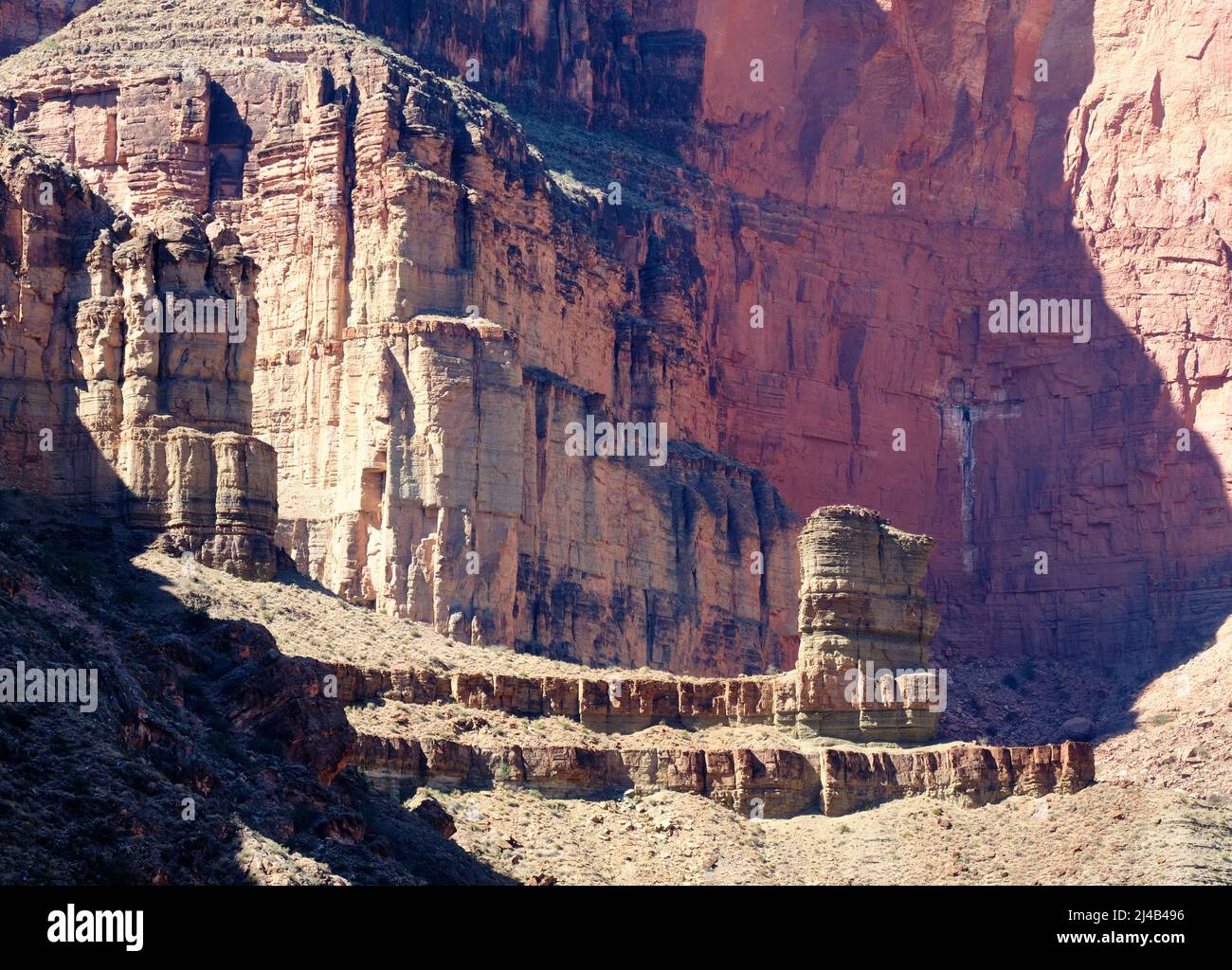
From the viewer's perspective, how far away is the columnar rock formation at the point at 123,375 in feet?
293

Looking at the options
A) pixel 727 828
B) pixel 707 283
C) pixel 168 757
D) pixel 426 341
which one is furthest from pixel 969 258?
pixel 168 757

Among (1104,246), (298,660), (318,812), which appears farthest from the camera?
(1104,246)

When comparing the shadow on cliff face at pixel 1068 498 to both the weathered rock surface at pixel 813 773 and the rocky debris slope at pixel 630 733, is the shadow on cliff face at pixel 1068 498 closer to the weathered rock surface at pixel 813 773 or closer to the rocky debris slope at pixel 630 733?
the rocky debris slope at pixel 630 733

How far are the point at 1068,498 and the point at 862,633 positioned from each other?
177 feet

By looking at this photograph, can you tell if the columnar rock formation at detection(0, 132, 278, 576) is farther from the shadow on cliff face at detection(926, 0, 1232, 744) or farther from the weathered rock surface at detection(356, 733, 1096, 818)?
the shadow on cliff face at detection(926, 0, 1232, 744)

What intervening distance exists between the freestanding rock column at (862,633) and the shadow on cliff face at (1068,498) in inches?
1471

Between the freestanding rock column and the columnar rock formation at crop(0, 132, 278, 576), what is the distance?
1486 cm

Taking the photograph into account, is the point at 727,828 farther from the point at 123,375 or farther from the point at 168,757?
the point at 168,757

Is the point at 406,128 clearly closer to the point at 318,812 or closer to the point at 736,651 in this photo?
the point at 736,651

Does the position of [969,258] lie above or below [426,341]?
above

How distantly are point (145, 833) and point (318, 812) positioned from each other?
724cm

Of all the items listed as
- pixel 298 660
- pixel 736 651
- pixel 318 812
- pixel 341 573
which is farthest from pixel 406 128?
pixel 318 812

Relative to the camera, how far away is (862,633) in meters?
93.2
